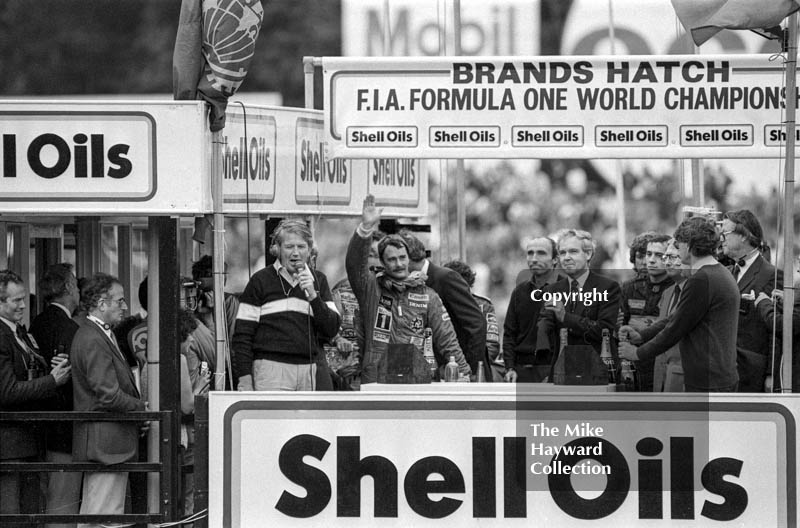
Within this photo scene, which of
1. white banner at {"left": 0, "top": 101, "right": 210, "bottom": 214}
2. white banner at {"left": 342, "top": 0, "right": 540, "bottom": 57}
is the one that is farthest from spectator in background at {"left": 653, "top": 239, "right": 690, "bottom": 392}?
white banner at {"left": 342, "top": 0, "right": 540, "bottom": 57}

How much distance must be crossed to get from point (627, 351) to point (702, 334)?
1.26 feet

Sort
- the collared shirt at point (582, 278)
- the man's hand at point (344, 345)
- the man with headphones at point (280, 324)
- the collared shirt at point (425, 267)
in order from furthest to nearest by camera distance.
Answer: the man's hand at point (344, 345) < the collared shirt at point (425, 267) < the man with headphones at point (280, 324) < the collared shirt at point (582, 278)

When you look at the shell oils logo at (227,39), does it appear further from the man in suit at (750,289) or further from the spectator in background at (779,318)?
the spectator in background at (779,318)

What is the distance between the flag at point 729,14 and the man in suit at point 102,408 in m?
3.28

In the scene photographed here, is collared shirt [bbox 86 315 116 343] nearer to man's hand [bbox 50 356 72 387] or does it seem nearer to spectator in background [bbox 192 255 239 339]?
man's hand [bbox 50 356 72 387]

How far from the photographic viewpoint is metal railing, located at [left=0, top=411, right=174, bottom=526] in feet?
24.5

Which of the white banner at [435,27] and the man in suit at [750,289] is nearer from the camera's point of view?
the man in suit at [750,289]

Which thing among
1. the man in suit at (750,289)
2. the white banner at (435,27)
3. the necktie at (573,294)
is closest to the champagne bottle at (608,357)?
the necktie at (573,294)

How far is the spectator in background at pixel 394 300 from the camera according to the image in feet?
27.5

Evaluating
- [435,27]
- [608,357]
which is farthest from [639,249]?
[435,27]

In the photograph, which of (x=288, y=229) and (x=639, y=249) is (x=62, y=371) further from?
(x=639, y=249)

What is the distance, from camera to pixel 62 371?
7902mm

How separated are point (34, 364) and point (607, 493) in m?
3.15

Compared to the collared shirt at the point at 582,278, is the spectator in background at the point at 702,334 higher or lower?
lower
